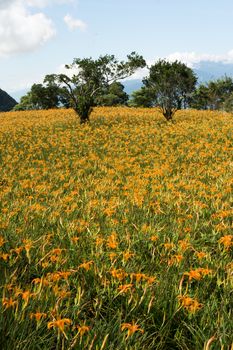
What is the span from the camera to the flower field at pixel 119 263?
2.64 metres

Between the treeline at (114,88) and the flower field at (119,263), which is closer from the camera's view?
the flower field at (119,263)

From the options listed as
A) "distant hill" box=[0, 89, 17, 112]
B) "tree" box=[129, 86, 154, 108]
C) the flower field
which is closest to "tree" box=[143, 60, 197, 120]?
the flower field

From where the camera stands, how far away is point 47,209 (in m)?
5.85

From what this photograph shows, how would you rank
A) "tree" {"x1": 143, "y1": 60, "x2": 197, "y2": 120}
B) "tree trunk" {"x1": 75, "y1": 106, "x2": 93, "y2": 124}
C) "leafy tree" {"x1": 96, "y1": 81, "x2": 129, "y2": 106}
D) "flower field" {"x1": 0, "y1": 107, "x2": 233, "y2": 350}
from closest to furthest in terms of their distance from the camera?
"flower field" {"x1": 0, "y1": 107, "x2": 233, "y2": 350}
"tree trunk" {"x1": 75, "y1": 106, "x2": 93, "y2": 124}
"tree" {"x1": 143, "y1": 60, "x2": 197, "y2": 120}
"leafy tree" {"x1": 96, "y1": 81, "x2": 129, "y2": 106}

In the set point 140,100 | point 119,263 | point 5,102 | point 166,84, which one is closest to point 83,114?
point 166,84

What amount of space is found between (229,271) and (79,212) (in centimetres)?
278

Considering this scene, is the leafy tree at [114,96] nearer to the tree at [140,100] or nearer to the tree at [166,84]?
the tree at [140,100]

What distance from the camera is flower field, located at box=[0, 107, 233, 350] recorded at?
2.64 metres

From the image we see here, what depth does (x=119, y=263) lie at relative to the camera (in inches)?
153

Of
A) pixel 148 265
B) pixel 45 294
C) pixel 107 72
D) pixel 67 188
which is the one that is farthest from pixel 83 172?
pixel 107 72

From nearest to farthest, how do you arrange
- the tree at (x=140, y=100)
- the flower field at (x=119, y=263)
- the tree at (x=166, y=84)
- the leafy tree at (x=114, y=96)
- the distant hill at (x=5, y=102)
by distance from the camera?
the flower field at (x=119, y=263)
the tree at (x=166, y=84)
the leafy tree at (x=114, y=96)
the tree at (x=140, y=100)
the distant hill at (x=5, y=102)

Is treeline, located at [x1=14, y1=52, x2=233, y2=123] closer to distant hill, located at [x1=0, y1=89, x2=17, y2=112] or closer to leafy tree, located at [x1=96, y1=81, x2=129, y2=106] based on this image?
leafy tree, located at [x1=96, y1=81, x2=129, y2=106]

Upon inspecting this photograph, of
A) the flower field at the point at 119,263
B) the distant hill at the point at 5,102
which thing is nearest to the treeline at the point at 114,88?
the flower field at the point at 119,263

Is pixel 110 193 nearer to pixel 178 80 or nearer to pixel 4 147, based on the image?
pixel 4 147
